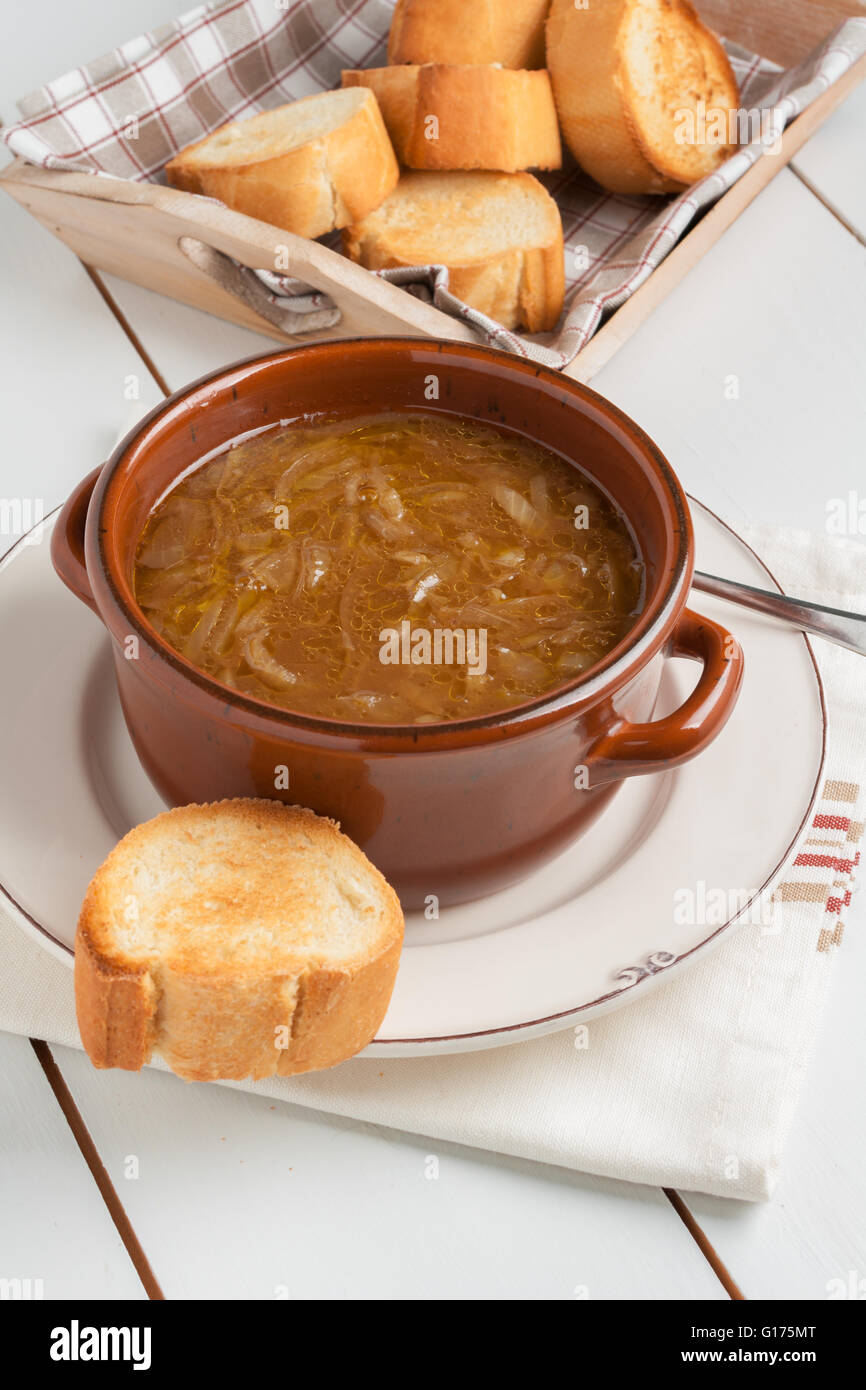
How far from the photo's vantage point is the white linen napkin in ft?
5.21

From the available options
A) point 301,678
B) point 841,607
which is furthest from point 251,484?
point 841,607

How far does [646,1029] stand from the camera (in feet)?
5.48

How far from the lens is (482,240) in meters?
2.73

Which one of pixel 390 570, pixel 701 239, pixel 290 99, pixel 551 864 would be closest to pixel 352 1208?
pixel 551 864

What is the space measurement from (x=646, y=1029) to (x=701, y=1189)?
20 cm

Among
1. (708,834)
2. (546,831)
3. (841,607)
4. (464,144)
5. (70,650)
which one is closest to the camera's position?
(546,831)

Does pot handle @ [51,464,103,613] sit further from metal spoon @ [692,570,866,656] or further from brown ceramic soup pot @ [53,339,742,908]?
metal spoon @ [692,570,866,656]

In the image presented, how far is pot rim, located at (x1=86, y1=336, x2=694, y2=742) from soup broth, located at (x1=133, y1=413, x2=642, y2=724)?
0.25 feet

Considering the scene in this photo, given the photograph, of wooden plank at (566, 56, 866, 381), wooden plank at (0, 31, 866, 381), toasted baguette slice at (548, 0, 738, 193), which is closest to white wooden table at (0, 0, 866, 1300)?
wooden plank at (566, 56, 866, 381)

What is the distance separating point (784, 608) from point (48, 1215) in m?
1.29

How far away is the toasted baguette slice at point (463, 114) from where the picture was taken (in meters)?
2.78

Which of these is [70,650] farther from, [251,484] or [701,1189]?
[701,1189]

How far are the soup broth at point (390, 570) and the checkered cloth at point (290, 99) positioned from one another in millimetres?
818

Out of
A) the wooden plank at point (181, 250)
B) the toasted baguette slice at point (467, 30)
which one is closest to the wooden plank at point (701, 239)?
the wooden plank at point (181, 250)
